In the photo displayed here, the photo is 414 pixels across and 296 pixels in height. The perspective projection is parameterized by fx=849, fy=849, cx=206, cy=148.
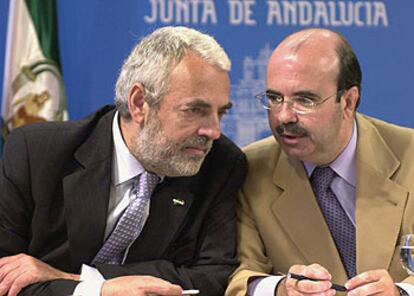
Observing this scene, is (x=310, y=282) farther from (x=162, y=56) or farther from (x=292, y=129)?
(x=162, y=56)

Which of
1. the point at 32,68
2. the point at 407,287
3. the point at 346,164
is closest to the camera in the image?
the point at 407,287

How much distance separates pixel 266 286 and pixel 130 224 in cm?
43

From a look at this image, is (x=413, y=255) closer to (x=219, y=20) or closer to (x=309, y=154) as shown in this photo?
(x=309, y=154)

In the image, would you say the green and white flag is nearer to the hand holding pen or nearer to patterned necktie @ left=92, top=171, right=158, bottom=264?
patterned necktie @ left=92, top=171, right=158, bottom=264

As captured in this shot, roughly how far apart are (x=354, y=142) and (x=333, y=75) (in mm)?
244

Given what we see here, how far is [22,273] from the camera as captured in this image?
90.3 inches

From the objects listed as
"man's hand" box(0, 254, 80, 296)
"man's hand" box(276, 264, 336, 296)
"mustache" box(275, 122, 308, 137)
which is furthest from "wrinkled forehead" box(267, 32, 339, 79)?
"man's hand" box(0, 254, 80, 296)

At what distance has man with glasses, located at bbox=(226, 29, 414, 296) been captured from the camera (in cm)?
242

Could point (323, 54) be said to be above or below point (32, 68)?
above

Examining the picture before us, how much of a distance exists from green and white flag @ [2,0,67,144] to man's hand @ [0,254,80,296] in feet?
5.33

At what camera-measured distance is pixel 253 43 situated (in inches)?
161

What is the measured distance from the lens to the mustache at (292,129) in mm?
2412

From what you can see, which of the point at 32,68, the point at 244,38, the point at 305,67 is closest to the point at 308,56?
the point at 305,67

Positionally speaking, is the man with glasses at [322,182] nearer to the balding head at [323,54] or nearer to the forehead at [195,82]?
the balding head at [323,54]
